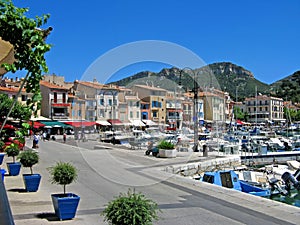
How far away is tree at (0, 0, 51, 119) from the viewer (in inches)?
A: 126

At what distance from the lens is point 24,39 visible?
3.40m

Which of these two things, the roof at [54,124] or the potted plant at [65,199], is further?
the roof at [54,124]

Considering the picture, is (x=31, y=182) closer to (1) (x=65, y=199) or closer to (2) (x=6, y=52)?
(1) (x=65, y=199)

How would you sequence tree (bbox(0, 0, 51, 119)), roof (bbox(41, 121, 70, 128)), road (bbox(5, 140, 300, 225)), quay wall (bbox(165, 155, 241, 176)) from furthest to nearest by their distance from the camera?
roof (bbox(41, 121, 70, 128)) → quay wall (bbox(165, 155, 241, 176)) → road (bbox(5, 140, 300, 225)) → tree (bbox(0, 0, 51, 119))

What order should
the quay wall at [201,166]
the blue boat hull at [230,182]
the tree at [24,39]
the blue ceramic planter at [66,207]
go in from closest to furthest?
the tree at [24,39]
the blue ceramic planter at [66,207]
the blue boat hull at [230,182]
the quay wall at [201,166]

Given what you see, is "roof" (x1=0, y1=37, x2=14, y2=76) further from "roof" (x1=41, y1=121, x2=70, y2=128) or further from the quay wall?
"roof" (x1=41, y1=121, x2=70, y2=128)

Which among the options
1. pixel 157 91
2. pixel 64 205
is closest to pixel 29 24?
pixel 64 205

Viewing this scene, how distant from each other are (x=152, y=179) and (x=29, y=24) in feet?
39.5

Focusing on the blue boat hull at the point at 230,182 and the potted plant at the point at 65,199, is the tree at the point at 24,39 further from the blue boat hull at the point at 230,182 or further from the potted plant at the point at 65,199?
the blue boat hull at the point at 230,182

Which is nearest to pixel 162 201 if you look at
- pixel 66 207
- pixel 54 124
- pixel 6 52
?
pixel 66 207

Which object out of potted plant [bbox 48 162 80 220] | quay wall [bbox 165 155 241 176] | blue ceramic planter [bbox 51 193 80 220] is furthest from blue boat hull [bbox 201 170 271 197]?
blue ceramic planter [bbox 51 193 80 220]

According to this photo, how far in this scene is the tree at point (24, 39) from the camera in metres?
3.21

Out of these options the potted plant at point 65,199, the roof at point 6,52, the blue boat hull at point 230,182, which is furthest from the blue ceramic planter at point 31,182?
the blue boat hull at point 230,182

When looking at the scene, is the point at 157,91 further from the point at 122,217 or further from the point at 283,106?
the point at 283,106
